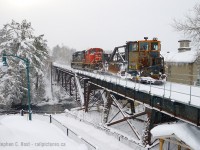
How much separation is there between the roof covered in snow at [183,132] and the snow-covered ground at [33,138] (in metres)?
4.33

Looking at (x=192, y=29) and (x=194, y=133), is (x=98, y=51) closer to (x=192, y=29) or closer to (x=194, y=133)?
(x=192, y=29)

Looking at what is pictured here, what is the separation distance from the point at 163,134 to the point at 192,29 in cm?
1051

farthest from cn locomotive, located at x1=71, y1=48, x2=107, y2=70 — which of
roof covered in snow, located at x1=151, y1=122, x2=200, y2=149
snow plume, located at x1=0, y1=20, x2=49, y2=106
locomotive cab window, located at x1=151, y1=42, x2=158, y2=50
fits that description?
roof covered in snow, located at x1=151, y1=122, x2=200, y2=149

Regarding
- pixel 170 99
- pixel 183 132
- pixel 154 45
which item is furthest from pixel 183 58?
pixel 183 132

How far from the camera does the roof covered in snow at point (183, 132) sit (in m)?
10.7

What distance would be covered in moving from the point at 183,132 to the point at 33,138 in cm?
848

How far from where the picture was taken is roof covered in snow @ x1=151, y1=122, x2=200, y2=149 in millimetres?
10696

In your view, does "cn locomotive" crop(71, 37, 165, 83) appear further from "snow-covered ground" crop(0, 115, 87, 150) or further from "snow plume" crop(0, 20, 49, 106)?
"snow plume" crop(0, 20, 49, 106)

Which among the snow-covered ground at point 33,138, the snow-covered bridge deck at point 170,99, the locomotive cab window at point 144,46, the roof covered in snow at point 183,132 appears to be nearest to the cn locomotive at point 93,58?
the locomotive cab window at point 144,46

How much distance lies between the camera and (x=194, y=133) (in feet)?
37.8

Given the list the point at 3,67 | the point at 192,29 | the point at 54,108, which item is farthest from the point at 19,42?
the point at 192,29

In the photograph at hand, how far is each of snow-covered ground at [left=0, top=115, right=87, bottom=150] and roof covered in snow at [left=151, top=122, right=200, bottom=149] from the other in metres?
4.33

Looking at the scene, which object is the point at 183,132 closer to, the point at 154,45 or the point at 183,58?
the point at 154,45

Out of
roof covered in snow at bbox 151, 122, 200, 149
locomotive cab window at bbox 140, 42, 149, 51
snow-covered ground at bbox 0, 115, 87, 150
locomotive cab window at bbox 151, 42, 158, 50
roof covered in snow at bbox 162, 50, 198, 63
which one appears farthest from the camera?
roof covered in snow at bbox 162, 50, 198, 63
